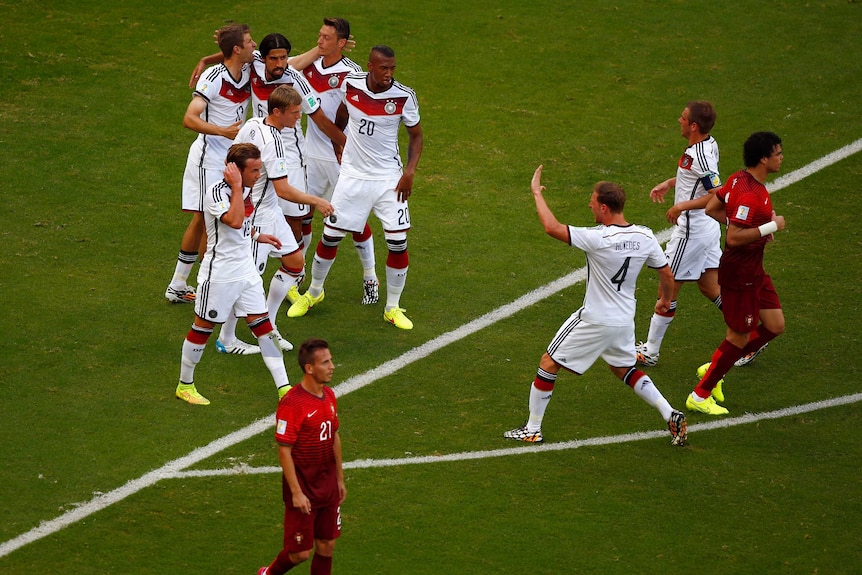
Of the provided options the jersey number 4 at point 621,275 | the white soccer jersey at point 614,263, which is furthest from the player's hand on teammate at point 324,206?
the jersey number 4 at point 621,275

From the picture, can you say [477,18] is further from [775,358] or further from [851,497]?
[851,497]

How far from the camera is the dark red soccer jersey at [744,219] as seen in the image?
861cm

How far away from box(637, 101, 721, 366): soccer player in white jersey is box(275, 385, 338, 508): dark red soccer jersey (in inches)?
166

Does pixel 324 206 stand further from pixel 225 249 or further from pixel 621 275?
pixel 621 275

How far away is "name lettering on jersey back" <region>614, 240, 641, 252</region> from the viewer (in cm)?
796

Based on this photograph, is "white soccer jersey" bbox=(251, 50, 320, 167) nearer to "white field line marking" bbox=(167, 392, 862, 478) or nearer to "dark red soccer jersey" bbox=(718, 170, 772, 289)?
"white field line marking" bbox=(167, 392, 862, 478)

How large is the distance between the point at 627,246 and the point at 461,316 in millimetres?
2984

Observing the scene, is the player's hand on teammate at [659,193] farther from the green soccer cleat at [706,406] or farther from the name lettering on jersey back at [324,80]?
the name lettering on jersey back at [324,80]

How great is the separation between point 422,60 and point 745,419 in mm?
8651

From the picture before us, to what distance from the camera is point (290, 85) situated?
1025 cm

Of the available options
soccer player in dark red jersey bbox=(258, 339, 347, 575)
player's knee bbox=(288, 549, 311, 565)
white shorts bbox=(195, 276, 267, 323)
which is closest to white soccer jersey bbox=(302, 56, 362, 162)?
white shorts bbox=(195, 276, 267, 323)

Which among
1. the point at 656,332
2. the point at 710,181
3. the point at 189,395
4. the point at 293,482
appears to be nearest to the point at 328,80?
the point at 189,395

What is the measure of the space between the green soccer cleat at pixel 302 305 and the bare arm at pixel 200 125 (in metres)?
1.72

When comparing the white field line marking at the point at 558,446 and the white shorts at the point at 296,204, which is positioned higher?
the white shorts at the point at 296,204
